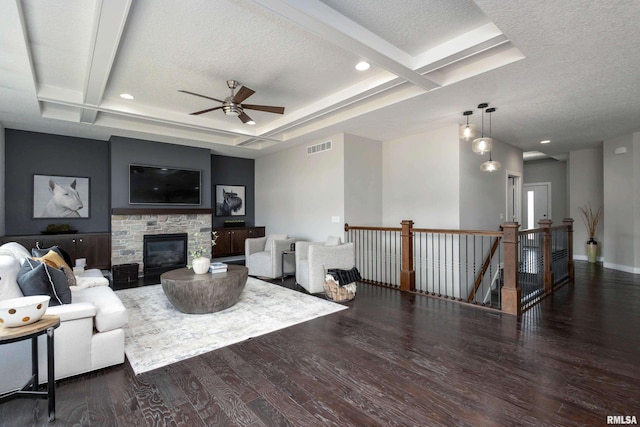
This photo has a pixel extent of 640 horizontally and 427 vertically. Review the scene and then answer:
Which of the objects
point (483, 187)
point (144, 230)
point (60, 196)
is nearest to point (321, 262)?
point (483, 187)

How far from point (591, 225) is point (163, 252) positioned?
34.1 feet

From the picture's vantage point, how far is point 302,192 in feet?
23.5

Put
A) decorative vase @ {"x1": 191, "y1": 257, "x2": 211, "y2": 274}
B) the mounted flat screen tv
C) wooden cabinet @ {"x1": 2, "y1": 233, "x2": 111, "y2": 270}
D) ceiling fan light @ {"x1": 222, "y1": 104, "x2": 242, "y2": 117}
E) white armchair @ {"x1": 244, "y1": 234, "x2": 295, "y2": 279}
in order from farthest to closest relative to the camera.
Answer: the mounted flat screen tv, white armchair @ {"x1": 244, "y1": 234, "x2": 295, "y2": 279}, wooden cabinet @ {"x1": 2, "y1": 233, "x2": 111, "y2": 270}, decorative vase @ {"x1": 191, "y1": 257, "x2": 211, "y2": 274}, ceiling fan light @ {"x1": 222, "y1": 104, "x2": 242, "y2": 117}

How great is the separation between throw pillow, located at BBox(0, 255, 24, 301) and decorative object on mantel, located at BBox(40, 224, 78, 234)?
420 centimetres

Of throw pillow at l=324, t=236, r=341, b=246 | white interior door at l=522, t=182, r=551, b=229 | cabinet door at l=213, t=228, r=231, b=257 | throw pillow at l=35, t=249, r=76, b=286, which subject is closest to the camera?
throw pillow at l=35, t=249, r=76, b=286

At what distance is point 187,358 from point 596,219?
956 cm

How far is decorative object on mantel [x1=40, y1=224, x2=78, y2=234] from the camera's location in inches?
232

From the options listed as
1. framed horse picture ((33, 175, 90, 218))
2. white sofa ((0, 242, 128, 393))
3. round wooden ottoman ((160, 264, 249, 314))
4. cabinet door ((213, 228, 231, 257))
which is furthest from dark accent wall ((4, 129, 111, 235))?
white sofa ((0, 242, 128, 393))

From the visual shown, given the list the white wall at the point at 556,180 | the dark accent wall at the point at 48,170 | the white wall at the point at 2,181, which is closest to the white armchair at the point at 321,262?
the dark accent wall at the point at 48,170

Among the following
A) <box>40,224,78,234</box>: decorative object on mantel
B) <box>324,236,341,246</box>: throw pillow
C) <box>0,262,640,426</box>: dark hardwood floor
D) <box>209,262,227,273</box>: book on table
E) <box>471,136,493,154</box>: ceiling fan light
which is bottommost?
<box>0,262,640,426</box>: dark hardwood floor

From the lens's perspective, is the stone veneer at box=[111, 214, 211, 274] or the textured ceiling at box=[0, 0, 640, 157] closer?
the textured ceiling at box=[0, 0, 640, 157]

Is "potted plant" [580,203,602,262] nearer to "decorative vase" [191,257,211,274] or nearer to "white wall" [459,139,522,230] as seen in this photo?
"white wall" [459,139,522,230]

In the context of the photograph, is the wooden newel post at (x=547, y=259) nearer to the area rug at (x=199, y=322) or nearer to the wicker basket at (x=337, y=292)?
the wicker basket at (x=337, y=292)

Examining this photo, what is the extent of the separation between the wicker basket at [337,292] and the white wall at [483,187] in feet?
8.85
